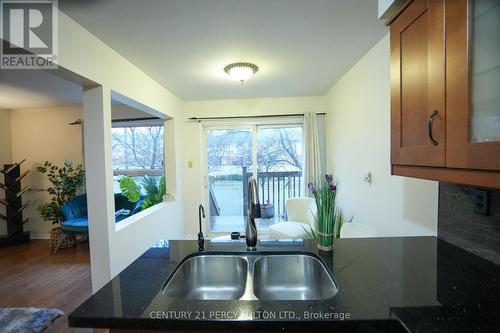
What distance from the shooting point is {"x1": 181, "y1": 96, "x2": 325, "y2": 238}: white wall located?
378cm

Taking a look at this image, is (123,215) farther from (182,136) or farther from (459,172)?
(459,172)

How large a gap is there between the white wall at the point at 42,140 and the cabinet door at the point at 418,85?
15.7 ft

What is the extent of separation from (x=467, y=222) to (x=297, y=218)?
91.1 inches

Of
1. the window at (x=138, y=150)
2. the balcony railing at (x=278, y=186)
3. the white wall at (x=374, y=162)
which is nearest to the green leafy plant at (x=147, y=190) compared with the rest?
the window at (x=138, y=150)

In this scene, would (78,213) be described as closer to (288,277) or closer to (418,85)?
(288,277)

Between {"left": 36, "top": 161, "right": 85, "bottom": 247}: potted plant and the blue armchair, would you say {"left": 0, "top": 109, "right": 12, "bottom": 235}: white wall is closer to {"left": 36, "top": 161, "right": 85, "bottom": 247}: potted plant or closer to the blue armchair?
{"left": 36, "top": 161, "right": 85, "bottom": 247}: potted plant

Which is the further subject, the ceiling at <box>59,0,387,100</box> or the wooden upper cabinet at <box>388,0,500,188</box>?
the ceiling at <box>59,0,387,100</box>

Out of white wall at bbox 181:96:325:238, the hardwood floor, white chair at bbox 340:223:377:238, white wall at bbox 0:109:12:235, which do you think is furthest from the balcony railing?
white wall at bbox 0:109:12:235

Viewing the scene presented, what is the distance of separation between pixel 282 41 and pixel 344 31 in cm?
47

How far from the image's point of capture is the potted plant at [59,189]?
374 centimetres

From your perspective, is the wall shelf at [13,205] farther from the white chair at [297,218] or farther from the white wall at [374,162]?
the white wall at [374,162]

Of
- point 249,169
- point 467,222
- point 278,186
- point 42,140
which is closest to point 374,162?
point 467,222

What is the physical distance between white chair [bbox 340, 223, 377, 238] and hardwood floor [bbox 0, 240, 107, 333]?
7.30ft

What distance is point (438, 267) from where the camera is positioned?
1.06 metres
